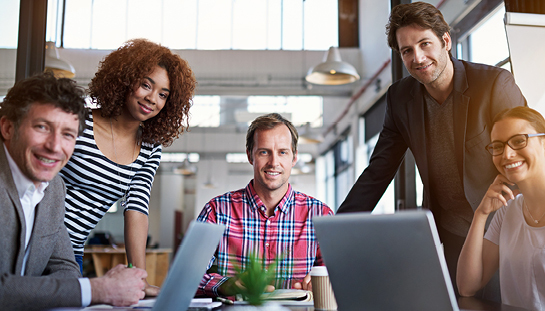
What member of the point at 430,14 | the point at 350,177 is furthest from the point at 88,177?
the point at 350,177

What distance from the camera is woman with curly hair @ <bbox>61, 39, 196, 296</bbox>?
176 centimetres

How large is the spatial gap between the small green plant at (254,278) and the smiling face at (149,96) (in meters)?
0.87

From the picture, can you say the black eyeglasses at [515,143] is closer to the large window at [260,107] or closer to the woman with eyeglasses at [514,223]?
the woman with eyeglasses at [514,223]

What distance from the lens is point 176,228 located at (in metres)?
15.0

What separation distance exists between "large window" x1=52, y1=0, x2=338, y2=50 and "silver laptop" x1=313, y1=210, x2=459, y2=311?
634 cm

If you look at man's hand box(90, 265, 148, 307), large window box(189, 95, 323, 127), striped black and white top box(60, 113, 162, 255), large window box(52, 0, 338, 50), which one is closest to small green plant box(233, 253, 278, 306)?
man's hand box(90, 265, 148, 307)

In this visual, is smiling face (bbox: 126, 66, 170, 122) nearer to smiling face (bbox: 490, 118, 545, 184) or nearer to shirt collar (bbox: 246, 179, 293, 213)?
shirt collar (bbox: 246, 179, 293, 213)

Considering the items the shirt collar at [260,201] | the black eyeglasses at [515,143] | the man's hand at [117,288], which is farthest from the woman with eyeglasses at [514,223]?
the man's hand at [117,288]

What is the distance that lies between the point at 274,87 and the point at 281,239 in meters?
6.95

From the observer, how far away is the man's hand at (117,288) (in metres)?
1.08

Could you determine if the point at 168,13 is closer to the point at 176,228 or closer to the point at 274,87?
the point at 274,87

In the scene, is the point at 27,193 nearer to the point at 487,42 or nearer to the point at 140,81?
the point at 140,81

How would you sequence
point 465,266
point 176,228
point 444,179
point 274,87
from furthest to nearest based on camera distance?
point 176,228, point 274,87, point 444,179, point 465,266

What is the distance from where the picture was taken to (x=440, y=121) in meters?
1.98
